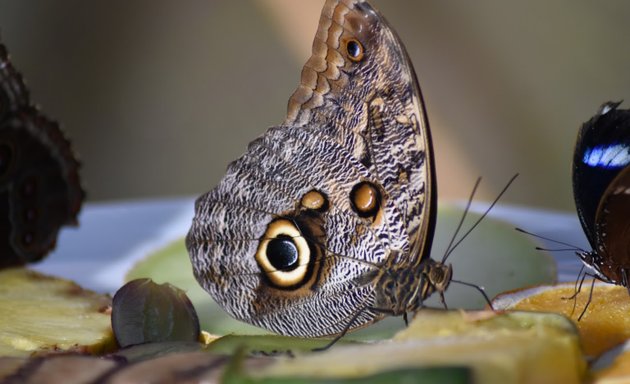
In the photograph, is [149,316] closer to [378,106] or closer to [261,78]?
[378,106]

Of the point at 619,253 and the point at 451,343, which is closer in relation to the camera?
the point at 451,343

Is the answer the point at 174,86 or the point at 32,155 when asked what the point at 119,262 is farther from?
the point at 174,86

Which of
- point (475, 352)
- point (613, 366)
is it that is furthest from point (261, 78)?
point (475, 352)

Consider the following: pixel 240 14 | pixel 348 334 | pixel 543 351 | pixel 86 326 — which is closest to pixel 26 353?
pixel 86 326

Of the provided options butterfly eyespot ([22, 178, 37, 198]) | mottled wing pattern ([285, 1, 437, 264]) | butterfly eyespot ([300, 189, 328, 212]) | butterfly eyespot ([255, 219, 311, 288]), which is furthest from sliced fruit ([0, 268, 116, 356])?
mottled wing pattern ([285, 1, 437, 264])

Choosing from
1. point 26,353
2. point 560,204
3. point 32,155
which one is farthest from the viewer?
point 560,204

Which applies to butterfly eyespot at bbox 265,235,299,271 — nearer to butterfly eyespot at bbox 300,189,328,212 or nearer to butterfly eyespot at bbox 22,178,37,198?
butterfly eyespot at bbox 300,189,328,212
